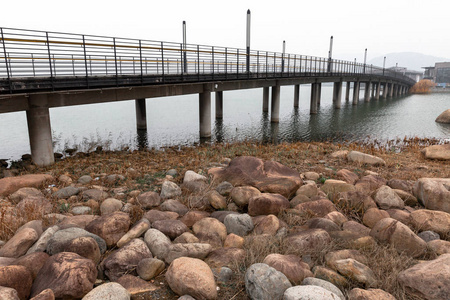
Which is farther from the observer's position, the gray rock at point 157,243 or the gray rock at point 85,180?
the gray rock at point 85,180

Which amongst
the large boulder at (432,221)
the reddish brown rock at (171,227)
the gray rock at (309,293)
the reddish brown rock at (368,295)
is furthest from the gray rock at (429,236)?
the reddish brown rock at (171,227)

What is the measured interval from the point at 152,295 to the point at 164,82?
54.6 ft

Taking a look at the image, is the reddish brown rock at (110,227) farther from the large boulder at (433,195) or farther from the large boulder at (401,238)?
the large boulder at (433,195)

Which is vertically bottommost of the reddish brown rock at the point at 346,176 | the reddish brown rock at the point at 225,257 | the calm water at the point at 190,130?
the calm water at the point at 190,130

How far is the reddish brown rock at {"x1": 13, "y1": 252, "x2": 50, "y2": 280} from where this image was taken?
4555 mm

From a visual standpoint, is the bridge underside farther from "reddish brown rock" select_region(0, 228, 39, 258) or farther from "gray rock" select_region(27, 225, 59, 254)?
"gray rock" select_region(27, 225, 59, 254)

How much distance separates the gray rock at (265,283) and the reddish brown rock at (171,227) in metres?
1.96

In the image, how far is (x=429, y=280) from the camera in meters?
4.23

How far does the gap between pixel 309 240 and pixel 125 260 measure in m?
3.09

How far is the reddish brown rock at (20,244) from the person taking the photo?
5.04 metres

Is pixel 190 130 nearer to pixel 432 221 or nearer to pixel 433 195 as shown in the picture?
pixel 433 195

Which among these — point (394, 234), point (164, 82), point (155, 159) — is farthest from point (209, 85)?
point (394, 234)

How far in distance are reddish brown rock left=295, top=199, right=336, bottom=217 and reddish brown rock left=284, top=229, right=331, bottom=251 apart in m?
1.34

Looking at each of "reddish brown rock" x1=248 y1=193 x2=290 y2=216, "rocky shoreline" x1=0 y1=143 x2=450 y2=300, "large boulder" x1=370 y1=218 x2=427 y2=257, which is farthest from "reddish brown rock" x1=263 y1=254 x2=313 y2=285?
"reddish brown rock" x1=248 y1=193 x2=290 y2=216
